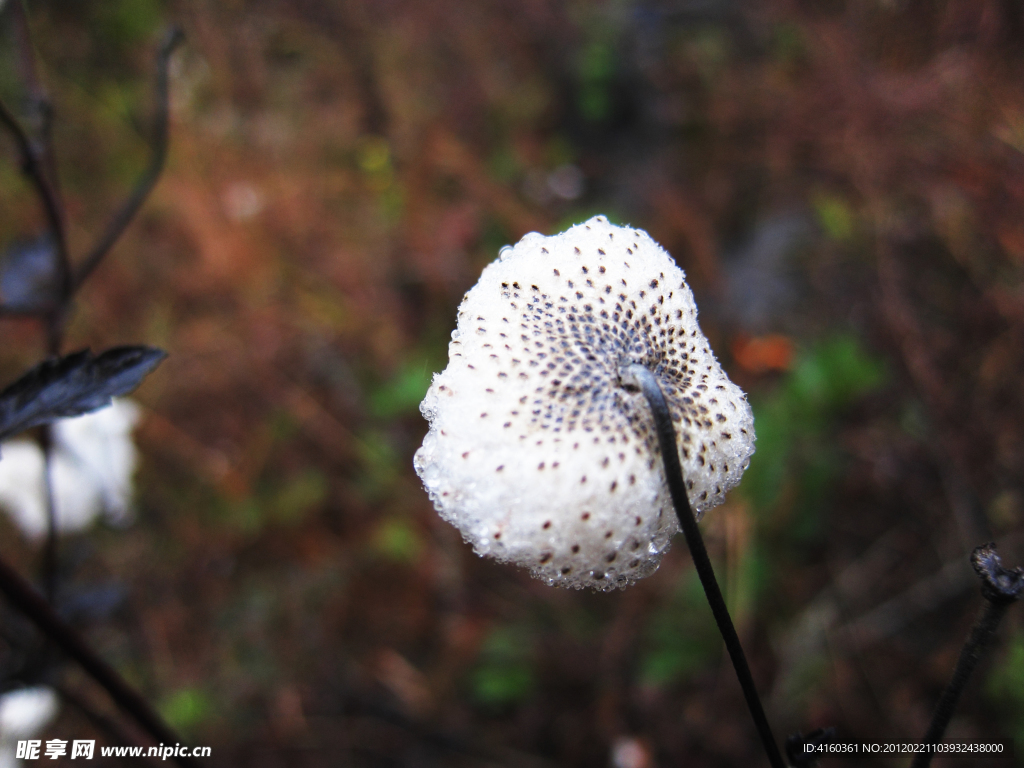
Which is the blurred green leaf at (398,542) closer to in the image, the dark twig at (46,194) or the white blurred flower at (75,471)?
the white blurred flower at (75,471)

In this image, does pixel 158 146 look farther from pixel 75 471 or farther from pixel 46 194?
pixel 75 471

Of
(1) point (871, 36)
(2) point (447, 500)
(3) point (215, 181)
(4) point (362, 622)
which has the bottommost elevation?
(4) point (362, 622)

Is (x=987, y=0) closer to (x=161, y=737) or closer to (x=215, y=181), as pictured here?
(x=215, y=181)

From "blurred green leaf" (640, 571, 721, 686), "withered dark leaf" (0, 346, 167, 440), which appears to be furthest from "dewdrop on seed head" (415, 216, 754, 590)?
"blurred green leaf" (640, 571, 721, 686)

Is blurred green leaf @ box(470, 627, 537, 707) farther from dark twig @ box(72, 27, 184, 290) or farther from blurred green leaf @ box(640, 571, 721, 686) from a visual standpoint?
dark twig @ box(72, 27, 184, 290)

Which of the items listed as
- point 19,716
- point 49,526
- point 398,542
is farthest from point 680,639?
point 19,716

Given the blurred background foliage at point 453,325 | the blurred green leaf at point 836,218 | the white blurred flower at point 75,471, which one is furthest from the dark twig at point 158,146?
the blurred green leaf at point 836,218

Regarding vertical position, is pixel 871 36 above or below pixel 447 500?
above

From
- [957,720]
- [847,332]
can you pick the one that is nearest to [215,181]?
[847,332]
